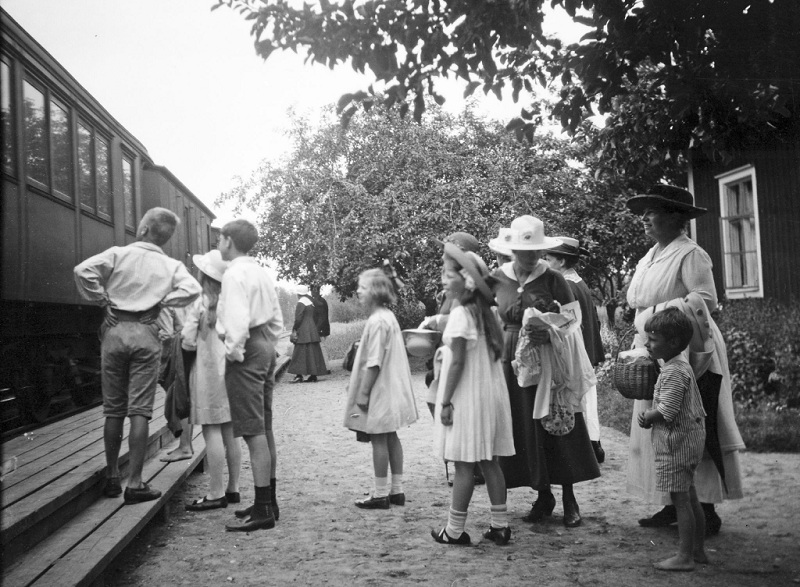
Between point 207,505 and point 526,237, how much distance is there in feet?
9.44

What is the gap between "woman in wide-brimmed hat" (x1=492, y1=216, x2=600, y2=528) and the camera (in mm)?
4867

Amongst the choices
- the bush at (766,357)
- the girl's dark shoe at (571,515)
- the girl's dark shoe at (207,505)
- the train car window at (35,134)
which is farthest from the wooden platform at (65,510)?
the bush at (766,357)

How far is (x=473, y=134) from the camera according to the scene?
17547mm

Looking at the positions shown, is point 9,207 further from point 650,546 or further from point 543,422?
point 650,546

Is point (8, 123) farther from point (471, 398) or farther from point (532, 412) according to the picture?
point (532, 412)

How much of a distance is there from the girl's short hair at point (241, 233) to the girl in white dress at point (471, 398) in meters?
1.34

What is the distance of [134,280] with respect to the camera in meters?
4.82

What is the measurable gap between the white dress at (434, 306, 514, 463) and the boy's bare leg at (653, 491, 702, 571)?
982 mm

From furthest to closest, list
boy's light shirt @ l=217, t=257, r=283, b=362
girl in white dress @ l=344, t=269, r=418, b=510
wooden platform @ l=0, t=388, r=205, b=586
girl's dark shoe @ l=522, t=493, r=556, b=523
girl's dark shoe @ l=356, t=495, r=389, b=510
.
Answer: girl's dark shoe @ l=356, t=495, r=389, b=510
girl in white dress @ l=344, t=269, r=418, b=510
girl's dark shoe @ l=522, t=493, r=556, b=523
boy's light shirt @ l=217, t=257, r=283, b=362
wooden platform @ l=0, t=388, r=205, b=586

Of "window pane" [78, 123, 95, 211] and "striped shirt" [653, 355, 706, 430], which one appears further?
"window pane" [78, 123, 95, 211]

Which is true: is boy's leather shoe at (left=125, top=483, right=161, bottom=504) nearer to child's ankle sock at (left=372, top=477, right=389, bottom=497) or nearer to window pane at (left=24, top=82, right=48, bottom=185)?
child's ankle sock at (left=372, top=477, right=389, bottom=497)

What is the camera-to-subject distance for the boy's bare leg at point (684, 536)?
3.93 m

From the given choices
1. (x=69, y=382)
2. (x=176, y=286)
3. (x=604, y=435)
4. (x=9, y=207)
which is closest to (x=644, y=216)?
(x=176, y=286)

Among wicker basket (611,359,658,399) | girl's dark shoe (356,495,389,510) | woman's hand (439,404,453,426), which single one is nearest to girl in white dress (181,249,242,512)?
girl's dark shoe (356,495,389,510)
